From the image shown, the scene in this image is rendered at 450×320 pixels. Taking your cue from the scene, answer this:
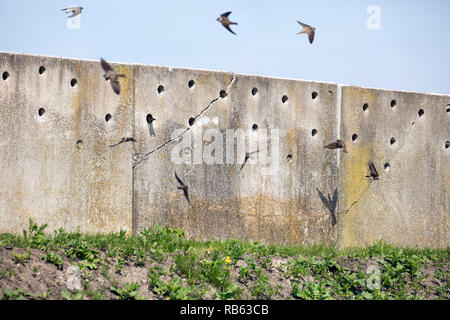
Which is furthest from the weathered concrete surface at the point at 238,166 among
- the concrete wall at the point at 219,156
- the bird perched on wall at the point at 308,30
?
the bird perched on wall at the point at 308,30

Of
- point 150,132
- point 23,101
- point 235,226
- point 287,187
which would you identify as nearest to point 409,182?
point 287,187

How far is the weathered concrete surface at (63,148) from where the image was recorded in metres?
5.54

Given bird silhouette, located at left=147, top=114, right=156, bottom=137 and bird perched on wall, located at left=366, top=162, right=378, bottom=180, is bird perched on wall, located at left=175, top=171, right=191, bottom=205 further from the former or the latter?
bird perched on wall, located at left=366, top=162, right=378, bottom=180

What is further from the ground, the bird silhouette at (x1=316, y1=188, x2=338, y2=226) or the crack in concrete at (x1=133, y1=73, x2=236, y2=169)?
the crack in concrete at (x1=133, y1=73, x2=236, y2=169)

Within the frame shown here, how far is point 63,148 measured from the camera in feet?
18.8

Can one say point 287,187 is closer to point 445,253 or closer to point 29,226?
point 445,253

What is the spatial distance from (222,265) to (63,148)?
2060mm

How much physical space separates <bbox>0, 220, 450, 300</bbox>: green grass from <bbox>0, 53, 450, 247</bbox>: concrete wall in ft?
1.15

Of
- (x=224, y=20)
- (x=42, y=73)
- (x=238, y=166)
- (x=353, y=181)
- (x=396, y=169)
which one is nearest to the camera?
(x=224, y=20)

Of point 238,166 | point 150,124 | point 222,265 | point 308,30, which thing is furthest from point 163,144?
point 308,30

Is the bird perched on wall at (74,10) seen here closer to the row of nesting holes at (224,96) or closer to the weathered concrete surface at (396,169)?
the row of nesting holes at (224,96)

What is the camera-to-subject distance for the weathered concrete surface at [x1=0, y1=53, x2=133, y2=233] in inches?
218

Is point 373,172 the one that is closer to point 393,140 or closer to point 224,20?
point 393,140

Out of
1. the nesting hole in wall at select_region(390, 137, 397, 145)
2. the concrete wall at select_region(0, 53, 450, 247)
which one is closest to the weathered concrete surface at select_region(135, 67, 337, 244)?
the concrete wall at select_region(0, 53, 450, 247)
